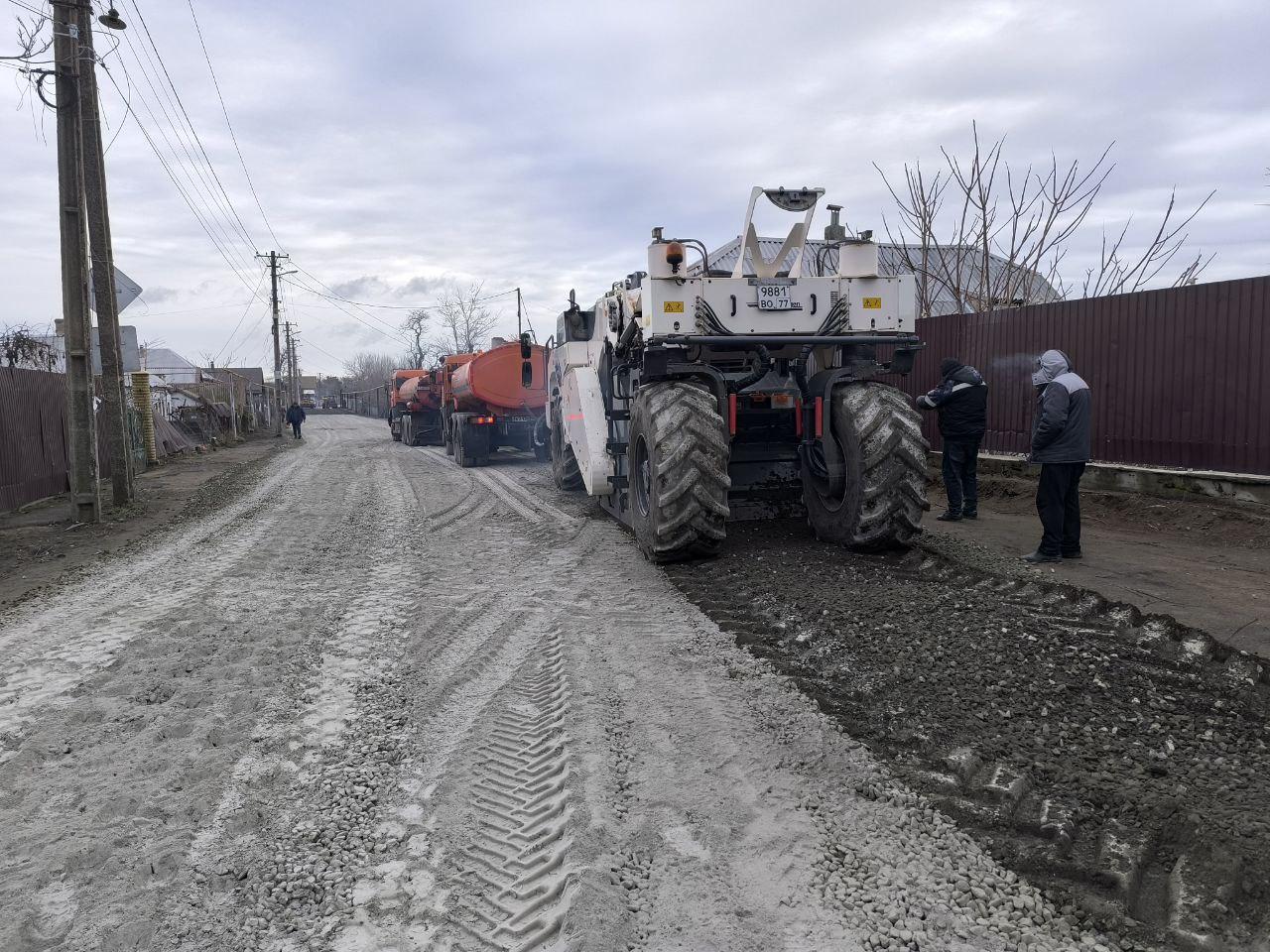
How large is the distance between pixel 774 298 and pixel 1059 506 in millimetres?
2750

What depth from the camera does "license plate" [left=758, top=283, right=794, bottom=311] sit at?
22.5ft

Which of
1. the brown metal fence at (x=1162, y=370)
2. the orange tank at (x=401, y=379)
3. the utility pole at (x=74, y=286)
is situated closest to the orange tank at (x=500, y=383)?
the utility pole at (x=74, y=286)

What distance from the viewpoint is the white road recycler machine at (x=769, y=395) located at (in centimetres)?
646

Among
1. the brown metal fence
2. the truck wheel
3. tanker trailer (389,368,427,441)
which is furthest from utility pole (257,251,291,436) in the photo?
the brown metal fence

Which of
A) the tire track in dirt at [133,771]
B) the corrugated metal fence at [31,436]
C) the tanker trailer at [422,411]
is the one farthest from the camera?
the tanker trailer at [422,411]

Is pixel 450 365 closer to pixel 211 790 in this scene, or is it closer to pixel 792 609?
pixel 792 609

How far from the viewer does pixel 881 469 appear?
6.44 m

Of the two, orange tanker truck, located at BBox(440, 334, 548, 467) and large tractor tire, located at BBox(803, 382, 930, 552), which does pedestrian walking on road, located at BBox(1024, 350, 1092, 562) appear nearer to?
large tractor tire, located at BBox(803, 382, 930, 552)

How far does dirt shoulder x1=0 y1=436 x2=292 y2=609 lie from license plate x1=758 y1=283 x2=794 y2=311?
20.3ft

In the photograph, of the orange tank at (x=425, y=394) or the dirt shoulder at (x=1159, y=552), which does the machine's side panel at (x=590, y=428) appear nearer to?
the dirt shoulder at (x=1159, y=552)

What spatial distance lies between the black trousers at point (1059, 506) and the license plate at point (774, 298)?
235cm

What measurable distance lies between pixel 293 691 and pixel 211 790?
3.34 ft

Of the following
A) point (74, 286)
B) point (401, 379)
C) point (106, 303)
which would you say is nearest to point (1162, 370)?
point (74, 286)

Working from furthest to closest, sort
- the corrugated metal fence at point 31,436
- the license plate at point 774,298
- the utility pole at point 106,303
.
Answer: the utility pole at point 106,303 → the corrugated metal fence at point 31,436 → the license plate at point 774,298
